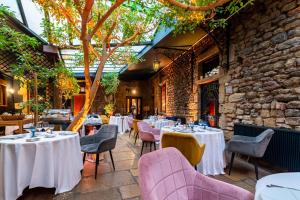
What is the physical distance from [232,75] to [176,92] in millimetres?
3723

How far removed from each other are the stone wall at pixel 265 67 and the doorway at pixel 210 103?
0.58m

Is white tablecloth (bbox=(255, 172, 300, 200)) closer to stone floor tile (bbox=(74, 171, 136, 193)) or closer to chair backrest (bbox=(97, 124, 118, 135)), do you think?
stone floor tile (bbox=(74, 171, 136, 193))

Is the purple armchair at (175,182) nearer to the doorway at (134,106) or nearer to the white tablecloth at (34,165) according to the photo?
the white tablecloth at (34,165)

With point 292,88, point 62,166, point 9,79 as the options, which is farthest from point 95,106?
point 292,88

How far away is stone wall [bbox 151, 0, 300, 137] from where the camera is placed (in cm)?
300

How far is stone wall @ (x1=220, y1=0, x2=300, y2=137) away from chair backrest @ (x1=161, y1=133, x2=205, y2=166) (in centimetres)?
167

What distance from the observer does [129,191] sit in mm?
2527

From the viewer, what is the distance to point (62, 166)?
2.47 m

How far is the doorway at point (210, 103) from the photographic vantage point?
17.1 feet

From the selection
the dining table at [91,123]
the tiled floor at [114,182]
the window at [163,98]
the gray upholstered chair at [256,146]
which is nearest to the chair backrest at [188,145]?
the tiled floor at [114,182]

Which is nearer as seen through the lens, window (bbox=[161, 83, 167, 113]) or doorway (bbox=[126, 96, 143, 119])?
window (bbox=[161, 83, 167, 113])

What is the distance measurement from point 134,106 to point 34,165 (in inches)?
445

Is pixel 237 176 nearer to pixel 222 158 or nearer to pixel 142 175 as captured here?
pixel 222 158

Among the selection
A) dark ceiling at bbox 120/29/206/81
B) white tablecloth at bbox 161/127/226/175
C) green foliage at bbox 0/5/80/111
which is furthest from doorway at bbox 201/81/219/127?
green foliage at bbox 0/5/80/111
